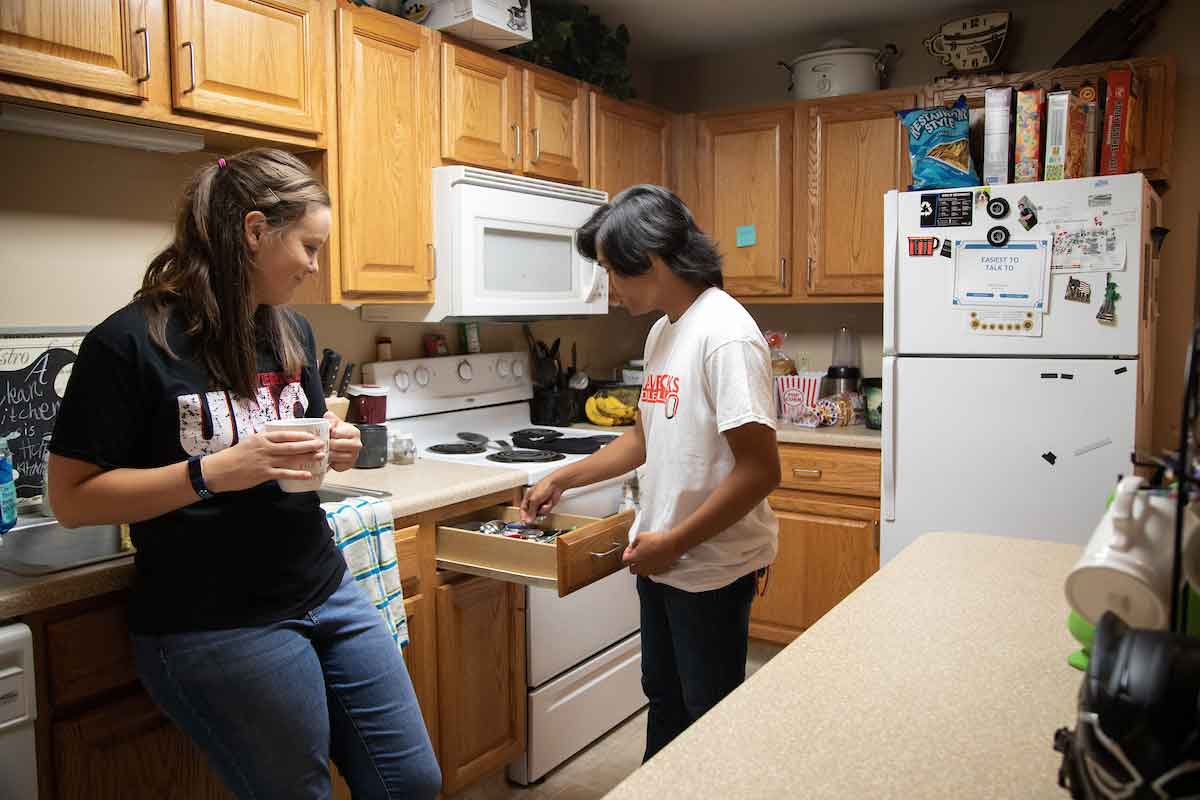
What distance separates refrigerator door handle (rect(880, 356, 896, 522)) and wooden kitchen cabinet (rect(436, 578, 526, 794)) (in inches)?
48.5

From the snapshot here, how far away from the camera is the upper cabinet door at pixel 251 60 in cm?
194

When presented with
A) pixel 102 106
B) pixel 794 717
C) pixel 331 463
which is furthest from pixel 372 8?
pixel 794 717

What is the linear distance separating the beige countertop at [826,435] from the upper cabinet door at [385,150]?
946 mm

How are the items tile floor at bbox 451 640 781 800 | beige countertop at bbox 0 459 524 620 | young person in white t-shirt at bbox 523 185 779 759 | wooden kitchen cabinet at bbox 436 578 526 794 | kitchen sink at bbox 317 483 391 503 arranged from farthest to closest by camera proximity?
tile floor at bbox 451 640 781 800
wooden kitchen cabinet at bbox 436 578 526 794
kitchen sink at bbox 317 483 391 503
young person in white t-shirt at bbox 523 185 779 759
beige countertop at bbox 0 459 524 620

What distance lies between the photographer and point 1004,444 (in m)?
2.75

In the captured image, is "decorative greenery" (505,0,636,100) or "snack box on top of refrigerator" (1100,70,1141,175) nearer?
"snack box on top of refrigerator" (1100,70,1141,175)

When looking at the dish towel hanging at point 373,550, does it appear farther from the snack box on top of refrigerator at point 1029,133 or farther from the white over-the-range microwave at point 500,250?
the snack box on top of refrigerator at point 1029,133

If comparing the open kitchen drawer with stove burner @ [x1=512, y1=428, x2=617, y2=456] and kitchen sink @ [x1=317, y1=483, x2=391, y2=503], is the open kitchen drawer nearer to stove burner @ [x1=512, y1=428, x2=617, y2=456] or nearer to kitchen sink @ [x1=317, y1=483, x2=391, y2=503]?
kitchen sink @ [x1=317, y1=483, x2=391, y2=503]

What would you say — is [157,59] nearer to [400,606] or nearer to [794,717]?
[400,606]

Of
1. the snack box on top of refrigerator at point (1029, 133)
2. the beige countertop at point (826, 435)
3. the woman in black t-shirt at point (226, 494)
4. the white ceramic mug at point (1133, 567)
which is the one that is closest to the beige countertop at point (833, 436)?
the beige countertop at point (826, 435)

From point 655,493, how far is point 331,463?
57cm

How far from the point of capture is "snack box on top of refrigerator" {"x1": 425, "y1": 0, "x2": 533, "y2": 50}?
99.2 inches

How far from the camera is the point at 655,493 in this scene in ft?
5.62

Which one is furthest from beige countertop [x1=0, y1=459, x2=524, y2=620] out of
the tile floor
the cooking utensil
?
the tile floor
